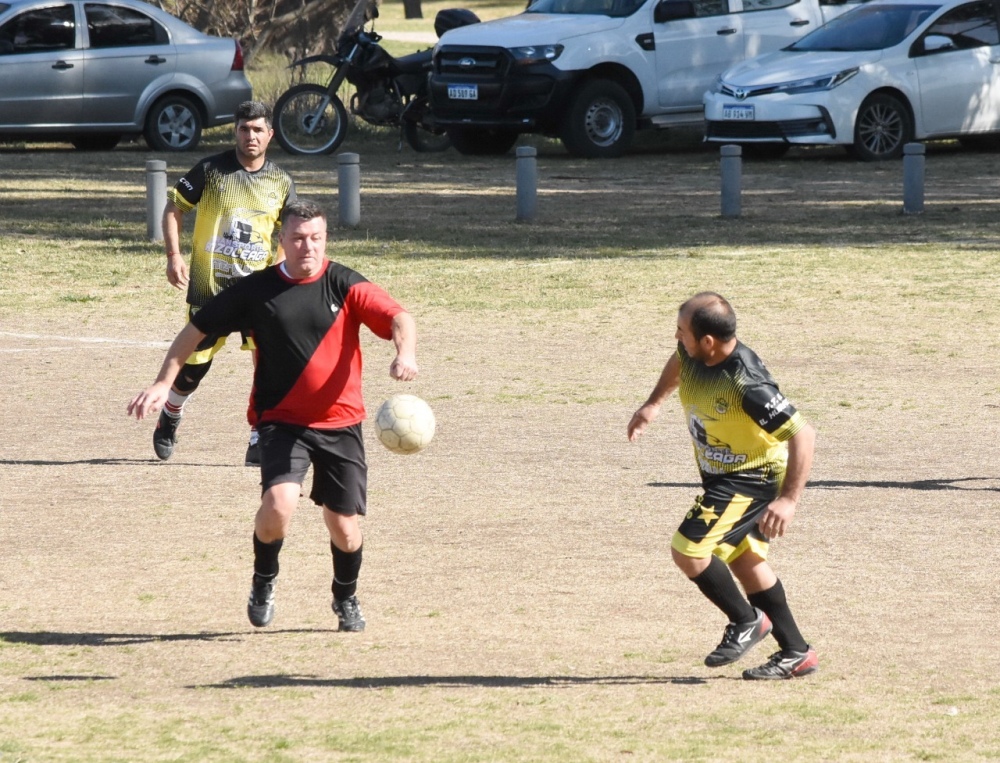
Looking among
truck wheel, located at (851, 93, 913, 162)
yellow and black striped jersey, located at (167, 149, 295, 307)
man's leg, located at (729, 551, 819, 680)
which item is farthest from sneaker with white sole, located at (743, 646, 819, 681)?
truck wheel, located at (851, 93, 913, 162)

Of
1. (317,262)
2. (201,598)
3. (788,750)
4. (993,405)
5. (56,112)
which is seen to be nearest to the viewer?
(788,750)

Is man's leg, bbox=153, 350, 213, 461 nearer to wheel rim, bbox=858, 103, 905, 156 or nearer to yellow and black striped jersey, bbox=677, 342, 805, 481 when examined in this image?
yellow and black striped jersey, bbox=677, 342, 805, 481

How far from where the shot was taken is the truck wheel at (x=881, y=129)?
22141mm

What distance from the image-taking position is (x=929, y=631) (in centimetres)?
621

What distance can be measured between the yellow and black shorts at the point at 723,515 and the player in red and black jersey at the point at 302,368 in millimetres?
1090

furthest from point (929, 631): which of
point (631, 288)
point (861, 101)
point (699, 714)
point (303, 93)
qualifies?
point (303, 93)

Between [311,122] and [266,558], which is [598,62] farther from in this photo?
[266,558]

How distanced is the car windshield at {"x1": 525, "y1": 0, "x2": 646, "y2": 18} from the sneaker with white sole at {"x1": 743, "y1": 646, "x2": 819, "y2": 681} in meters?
18.1

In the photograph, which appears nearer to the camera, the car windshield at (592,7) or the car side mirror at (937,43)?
the car side mirror at (937,43)

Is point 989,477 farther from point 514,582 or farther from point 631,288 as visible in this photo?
point 631,288

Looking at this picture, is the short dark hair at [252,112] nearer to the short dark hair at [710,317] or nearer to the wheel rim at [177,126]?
the short dark hair at [710,317]

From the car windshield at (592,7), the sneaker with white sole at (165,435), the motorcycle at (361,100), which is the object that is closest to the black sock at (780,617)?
the sneaker with white sole at (165,435)

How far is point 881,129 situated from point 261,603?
1750cm

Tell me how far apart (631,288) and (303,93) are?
430 inches
